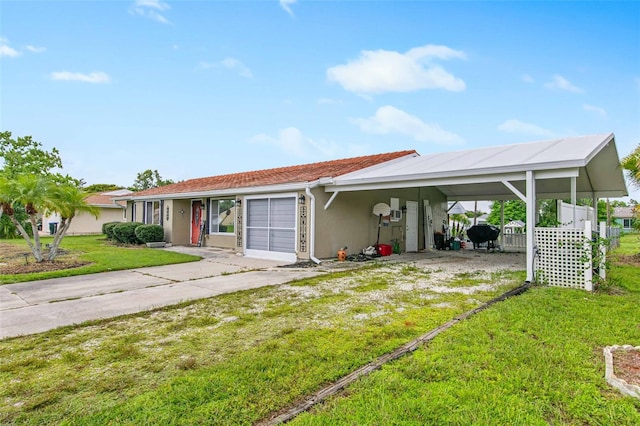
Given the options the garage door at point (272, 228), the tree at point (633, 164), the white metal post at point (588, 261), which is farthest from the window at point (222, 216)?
the tree at point (633, 164)

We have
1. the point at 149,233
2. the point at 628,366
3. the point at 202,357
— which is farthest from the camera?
the point at 149,233

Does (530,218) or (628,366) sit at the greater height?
(530,218)

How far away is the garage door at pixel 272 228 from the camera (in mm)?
10508

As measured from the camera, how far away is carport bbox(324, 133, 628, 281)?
22.0 ft

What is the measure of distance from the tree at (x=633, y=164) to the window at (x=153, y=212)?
17.7 meters

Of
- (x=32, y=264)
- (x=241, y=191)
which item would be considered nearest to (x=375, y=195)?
(x=241, y=191)

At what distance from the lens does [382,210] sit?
Answer: 1166 centimetres

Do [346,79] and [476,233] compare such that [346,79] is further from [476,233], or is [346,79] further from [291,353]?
[291,353]

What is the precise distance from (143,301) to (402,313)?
13.4ft

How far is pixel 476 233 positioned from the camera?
578 inches

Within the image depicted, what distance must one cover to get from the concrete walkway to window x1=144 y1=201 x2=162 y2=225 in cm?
781

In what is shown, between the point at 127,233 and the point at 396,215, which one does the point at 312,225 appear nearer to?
the point at 396,215

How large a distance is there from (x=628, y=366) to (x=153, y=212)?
17752 mm

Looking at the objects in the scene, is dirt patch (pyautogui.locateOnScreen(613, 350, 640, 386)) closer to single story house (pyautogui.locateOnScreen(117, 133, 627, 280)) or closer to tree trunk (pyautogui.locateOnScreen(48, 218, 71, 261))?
single story house (pyautogui.locateOnScreen(117, 133, 627, 280))
